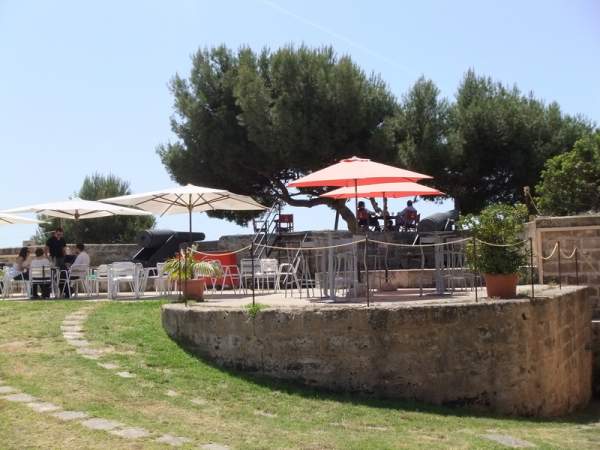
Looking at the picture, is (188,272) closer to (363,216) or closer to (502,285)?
(502,285)

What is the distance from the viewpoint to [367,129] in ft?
79.8

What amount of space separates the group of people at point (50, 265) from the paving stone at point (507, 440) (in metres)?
9.19

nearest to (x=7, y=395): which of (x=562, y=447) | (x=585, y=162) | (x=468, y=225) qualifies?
(x=562, y=447)

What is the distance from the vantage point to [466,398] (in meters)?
7.85

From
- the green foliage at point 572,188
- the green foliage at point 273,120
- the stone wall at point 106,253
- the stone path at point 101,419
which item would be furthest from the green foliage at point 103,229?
the stone path at point 101,419

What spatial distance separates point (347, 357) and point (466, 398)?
1388mm

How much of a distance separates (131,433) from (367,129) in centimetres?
1956

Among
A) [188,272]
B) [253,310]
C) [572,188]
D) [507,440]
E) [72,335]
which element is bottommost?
[507,440]

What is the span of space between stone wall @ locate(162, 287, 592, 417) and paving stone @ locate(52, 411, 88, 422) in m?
2.49

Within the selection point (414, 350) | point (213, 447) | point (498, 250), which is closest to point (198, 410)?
point (213, 447)

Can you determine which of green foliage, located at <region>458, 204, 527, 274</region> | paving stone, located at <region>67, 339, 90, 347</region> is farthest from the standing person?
green foliage, located at <region>458, 204, 527, 274</region>

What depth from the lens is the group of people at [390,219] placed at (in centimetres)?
2031

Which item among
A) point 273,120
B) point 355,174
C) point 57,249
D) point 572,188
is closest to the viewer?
point 355,174

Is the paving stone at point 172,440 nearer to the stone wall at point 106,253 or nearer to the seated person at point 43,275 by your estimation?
the seated person at point 43,275
